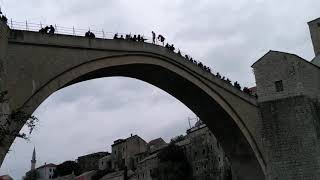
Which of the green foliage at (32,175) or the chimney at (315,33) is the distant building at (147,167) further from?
the green foliage at (32,175)

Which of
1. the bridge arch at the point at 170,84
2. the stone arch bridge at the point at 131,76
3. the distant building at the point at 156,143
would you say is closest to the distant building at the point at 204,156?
the distant building at the point at 156,143

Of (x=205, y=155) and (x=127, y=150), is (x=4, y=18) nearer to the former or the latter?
(x=205, y=155)

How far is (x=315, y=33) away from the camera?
33.3 metres

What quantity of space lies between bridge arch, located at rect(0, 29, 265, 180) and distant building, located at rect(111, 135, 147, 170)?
3547 cm

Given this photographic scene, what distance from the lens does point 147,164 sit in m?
50.9

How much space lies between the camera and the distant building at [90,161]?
7307 cm

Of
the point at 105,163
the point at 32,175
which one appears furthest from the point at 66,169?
the point at 32,175

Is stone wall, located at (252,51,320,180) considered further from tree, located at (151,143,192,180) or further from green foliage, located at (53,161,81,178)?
green foliage, located at (53,161,81,178)

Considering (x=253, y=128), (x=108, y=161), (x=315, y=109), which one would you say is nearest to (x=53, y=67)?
(x=253, y=128)

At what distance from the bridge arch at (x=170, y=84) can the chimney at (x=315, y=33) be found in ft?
36.8

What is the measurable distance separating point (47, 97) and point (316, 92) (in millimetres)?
15399

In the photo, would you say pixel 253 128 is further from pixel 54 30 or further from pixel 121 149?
pixel 121 149

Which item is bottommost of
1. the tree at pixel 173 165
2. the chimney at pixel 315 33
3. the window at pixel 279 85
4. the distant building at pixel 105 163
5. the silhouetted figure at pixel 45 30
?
the tree at pixel 173 165

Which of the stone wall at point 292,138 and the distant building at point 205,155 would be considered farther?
the distant building at point 205,155
